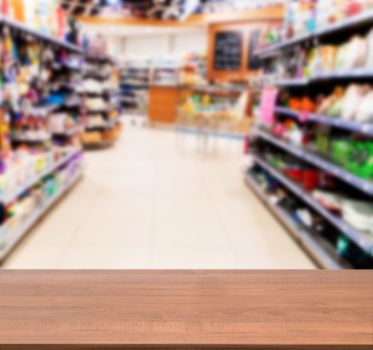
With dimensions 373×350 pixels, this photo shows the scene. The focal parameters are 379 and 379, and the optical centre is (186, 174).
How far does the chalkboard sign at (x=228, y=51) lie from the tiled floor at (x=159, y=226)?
20.6 ft

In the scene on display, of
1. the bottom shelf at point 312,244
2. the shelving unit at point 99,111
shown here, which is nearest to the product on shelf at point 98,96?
the shelving unit at point 99,111

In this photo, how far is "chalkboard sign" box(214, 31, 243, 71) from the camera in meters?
11.2

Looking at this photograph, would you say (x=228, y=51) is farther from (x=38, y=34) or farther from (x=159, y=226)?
(x=159, y=226)

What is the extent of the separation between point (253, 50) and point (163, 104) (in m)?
3.00

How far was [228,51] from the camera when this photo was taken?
37.3ft

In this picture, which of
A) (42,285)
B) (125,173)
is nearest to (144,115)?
(125,173)

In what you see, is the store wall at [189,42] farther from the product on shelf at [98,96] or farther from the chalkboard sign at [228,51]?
the product on shelf at [98,96]

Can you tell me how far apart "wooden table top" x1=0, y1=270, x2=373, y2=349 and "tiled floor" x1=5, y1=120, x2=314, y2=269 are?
1.91 metres

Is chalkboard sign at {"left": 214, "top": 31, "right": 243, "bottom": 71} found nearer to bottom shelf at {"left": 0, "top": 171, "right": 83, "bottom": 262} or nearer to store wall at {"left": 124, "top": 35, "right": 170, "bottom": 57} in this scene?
store wall at {"left": 124, "top": 35, "right": 170, "bottom": 57}

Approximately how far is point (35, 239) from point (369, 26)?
127 inches

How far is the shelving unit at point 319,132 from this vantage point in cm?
245

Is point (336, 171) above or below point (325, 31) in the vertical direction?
below

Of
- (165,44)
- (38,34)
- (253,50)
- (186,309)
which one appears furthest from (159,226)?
(165,44)

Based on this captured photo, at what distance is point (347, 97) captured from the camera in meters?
2.76
